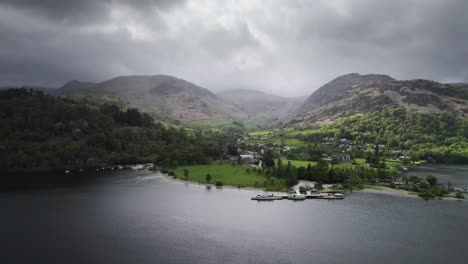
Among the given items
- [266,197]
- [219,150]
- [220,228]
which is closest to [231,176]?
[266,197]

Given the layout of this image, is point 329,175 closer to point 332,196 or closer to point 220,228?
point 332,196

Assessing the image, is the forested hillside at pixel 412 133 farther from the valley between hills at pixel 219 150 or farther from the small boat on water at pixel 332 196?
the small boat on water at pixel 332 196

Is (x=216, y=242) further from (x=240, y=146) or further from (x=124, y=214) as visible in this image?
(x=240, y=146)

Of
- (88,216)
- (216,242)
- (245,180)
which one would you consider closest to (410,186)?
(245,180)

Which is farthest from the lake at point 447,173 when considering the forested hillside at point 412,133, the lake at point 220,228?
the lake at point 220,228

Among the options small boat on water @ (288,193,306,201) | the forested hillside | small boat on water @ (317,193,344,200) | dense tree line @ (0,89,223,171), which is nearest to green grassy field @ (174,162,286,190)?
small boat on water @ (288,193,306,201)
